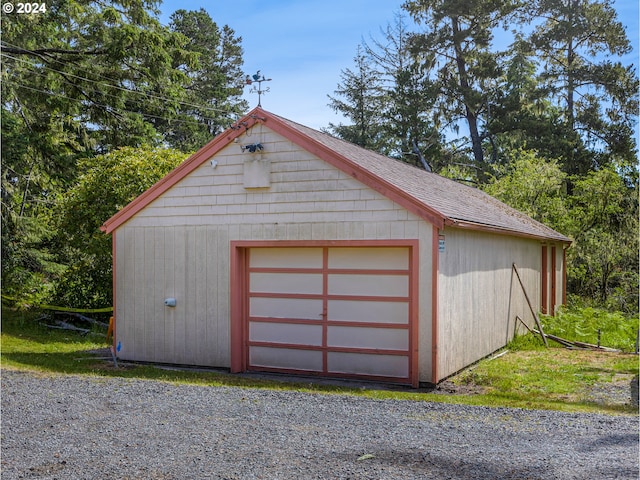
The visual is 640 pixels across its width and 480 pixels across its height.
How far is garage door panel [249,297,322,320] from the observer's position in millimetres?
10086

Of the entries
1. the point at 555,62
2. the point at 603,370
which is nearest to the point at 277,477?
the point at 603,370

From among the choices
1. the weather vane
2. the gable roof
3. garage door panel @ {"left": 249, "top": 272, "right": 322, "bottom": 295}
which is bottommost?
garage door panel @ {"left": 249, "top": 272, "right": 322, "bottom": 295}

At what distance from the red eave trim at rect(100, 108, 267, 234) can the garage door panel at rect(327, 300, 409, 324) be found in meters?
3.16

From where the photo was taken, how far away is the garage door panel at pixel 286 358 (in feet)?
33.0

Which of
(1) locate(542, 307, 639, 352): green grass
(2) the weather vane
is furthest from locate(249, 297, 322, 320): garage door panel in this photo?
(1) locate(542, 307, 639, 352): green grass

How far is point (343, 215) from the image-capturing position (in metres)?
9.71

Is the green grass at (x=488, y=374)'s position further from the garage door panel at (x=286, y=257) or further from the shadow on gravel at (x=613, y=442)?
the garage door panel at (x=286, y=257)

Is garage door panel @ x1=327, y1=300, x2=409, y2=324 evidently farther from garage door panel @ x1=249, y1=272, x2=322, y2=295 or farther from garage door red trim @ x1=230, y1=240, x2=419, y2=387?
garage door panel @ x1=249, y1=272, x2=322, y2=295

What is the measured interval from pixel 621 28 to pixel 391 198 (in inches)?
1040

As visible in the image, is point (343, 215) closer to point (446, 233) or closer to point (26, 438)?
point (446, 233)

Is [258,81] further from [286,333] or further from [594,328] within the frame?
[594,328]

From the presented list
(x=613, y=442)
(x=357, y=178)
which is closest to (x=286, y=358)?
(x=357, y=178)

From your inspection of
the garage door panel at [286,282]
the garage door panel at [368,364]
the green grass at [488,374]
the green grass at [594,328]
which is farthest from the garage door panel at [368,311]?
the green grass at [594,328]

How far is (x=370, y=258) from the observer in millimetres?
9711
